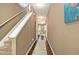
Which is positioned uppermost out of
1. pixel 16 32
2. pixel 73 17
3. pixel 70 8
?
pixel 70 8

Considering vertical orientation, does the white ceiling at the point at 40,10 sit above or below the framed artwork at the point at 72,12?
above

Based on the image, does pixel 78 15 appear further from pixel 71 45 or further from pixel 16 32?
pixel 16 32

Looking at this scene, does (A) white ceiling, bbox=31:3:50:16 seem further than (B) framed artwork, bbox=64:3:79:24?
Yes

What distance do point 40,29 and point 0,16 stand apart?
1.01 meters

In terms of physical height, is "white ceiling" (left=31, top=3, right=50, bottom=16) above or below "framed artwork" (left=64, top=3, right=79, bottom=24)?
above

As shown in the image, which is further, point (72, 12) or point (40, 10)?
point (40, 10)

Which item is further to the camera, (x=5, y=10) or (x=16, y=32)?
(x=5, y=10)

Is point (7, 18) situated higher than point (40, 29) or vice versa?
point (7, 18)

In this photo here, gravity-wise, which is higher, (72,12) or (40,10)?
(40,10)

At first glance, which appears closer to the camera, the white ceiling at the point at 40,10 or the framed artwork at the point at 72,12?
the framed artwork at the point at 72,12

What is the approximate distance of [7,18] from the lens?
367 cm

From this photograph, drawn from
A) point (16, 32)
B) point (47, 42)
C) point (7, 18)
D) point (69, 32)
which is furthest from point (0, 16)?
point (69, 32)

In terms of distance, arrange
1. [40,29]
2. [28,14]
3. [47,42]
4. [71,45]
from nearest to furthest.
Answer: [71,45]
[40,29]
[47,42]
[28,14]
